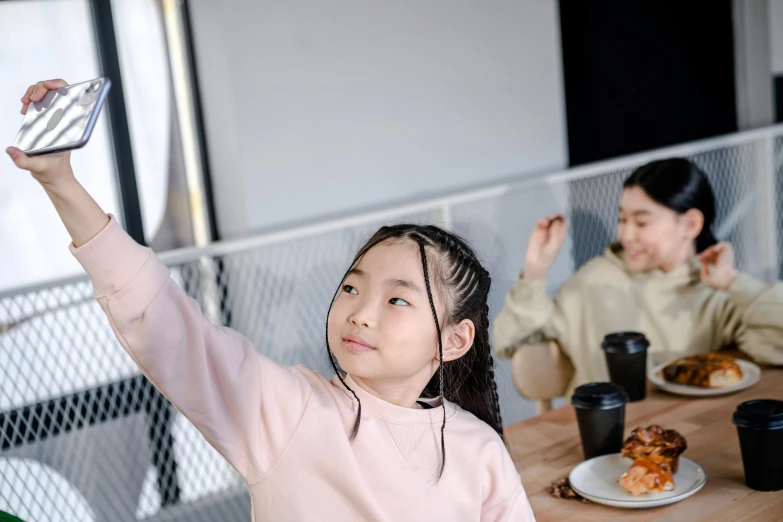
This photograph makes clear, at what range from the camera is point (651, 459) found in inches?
48.4

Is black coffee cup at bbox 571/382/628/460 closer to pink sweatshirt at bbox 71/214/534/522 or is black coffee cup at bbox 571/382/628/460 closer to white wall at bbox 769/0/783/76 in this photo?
pink sweatshirt at bbox 71/214/534/522

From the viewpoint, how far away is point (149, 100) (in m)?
2.56

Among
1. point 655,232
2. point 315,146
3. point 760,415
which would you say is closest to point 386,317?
point 760,415

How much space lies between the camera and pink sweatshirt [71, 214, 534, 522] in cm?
85

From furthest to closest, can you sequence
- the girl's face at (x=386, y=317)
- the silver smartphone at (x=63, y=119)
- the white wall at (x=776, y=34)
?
1. the white wall at (x=776, y=34)
2. the girl's face at (x=386, y=317)
3. the silver smartphone at (x=63, y=119)

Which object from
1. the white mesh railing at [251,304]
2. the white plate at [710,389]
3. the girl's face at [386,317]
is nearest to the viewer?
the girl's face at [386,317]

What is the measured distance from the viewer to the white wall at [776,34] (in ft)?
9.65

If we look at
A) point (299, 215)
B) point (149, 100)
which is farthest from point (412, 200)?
point (149, 100)

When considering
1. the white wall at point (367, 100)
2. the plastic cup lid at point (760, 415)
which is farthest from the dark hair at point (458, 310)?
the white wall at point (367, 100)

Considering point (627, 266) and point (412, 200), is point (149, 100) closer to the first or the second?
point (412, 200)

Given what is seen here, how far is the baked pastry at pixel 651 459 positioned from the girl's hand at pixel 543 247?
0.73 meters

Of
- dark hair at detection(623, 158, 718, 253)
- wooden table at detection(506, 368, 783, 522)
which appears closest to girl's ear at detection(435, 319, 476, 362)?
wooden table at detection(506, 368, 783, 522)

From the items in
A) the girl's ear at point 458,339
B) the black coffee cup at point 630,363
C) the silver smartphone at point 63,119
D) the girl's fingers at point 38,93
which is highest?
the girl's fingers at point 38,93

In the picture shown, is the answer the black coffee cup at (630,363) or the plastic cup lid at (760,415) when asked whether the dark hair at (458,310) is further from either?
the black coffee cup at (630,363)
